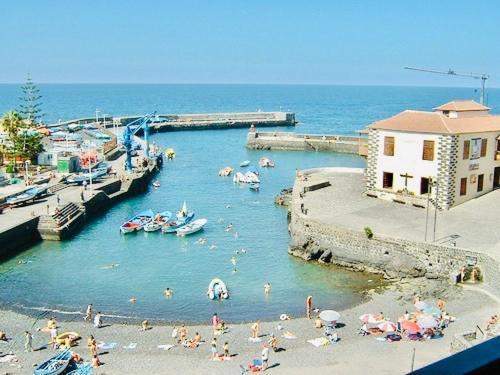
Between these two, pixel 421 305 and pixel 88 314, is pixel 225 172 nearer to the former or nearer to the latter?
pixel 88 314

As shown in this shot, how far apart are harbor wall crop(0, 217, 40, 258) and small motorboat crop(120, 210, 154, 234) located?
A: 241 inches

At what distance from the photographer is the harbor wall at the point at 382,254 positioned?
30156 millimetres

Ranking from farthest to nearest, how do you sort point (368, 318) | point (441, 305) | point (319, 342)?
point (441, 305) → point (368, 318) → point (319, 342)

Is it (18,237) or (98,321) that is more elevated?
(18,237)

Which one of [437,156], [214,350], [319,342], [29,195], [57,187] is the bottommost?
[319,342]

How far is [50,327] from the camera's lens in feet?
86.4

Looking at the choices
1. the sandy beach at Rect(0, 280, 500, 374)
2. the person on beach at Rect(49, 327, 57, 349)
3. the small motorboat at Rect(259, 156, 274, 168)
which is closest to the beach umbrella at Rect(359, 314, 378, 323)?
the sandy beach at Rect(0, 280, 500, 374)

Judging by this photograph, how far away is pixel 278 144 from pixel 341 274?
6311 cm

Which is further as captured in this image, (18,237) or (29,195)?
(29,195)

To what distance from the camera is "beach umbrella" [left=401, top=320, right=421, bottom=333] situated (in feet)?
79.2

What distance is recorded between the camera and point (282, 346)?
24.4 m

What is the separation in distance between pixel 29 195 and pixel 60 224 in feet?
19.3

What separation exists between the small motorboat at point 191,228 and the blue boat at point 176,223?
669mm

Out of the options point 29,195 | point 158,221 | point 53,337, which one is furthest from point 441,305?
point 29,195
